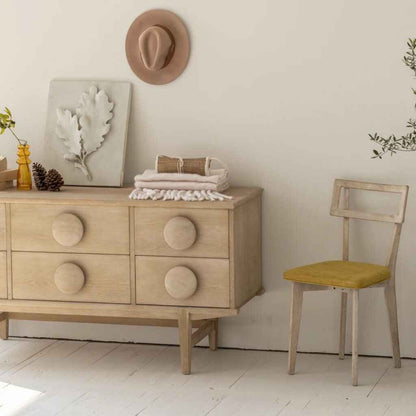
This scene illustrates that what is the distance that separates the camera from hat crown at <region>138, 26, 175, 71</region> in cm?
429

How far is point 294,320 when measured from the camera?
402 centimetres

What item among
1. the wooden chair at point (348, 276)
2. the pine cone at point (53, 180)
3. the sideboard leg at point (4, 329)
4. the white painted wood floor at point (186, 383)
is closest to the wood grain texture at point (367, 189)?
the wooden chair at point (348, 276)

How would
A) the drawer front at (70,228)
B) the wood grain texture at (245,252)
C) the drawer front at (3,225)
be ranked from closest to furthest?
the wood grain texture at (245,252) → the drawer front at (70,228) → the drawer front at (3,225)

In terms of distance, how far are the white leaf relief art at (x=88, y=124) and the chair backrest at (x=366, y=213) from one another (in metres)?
1.12

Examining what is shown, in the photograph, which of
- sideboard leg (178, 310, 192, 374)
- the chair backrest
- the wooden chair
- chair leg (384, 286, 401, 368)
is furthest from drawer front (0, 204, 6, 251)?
chair leg (384, 286, 401, 368)

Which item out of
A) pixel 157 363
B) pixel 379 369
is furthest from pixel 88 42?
pixel 379 369

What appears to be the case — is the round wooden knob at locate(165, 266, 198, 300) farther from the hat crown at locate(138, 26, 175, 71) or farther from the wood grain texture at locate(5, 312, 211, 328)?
the hat crown at locate(138, 26, 175, 71)

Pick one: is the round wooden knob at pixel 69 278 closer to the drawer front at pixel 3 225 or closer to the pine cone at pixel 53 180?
the drawer front at pixel 3 225

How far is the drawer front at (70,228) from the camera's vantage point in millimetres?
4047

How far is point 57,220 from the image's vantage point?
407 cm

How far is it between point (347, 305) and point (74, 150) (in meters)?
1.46

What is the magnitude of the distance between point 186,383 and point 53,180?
43.1 inches

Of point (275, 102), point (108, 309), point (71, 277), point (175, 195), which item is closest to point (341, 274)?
point (175, 195)

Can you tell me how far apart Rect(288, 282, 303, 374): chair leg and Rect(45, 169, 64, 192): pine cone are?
3.82ft
